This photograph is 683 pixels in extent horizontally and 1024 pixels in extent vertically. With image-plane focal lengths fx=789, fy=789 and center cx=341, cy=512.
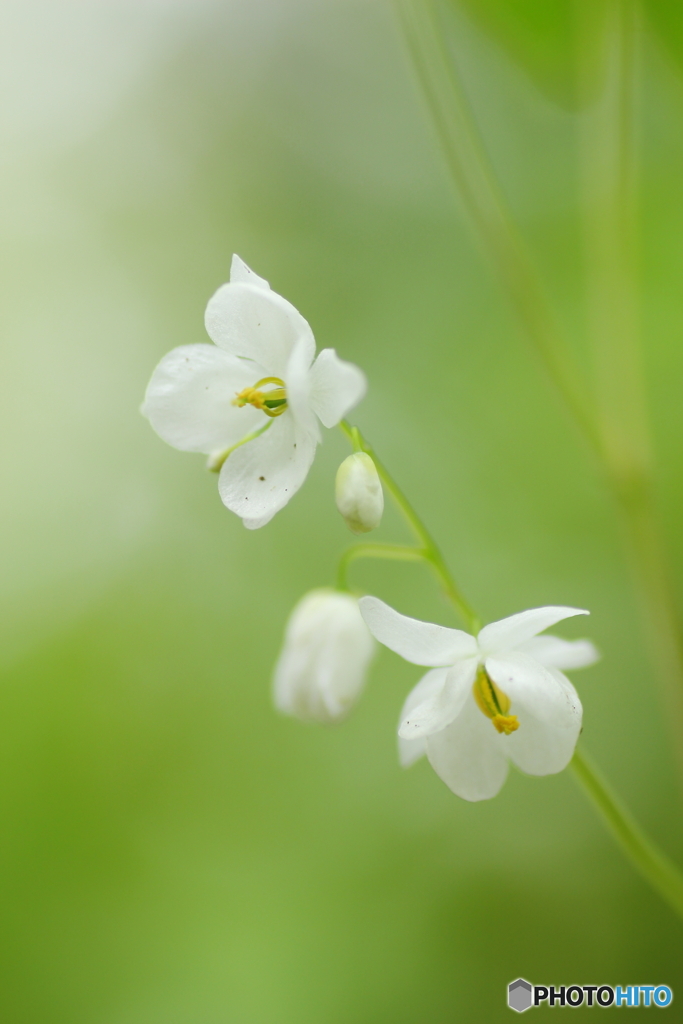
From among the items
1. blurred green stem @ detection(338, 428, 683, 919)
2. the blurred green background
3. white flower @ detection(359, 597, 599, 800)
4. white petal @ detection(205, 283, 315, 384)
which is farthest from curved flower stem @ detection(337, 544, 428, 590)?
the blurred green background

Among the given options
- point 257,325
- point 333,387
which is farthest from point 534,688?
point 257,325

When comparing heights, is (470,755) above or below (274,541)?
below

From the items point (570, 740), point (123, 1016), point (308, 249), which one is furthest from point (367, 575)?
point (570, 740)

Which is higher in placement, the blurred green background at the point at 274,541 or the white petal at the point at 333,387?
the blurred green background at the point at 274,541

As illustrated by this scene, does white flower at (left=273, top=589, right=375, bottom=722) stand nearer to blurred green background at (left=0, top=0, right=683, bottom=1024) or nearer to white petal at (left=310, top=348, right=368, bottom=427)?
white petal at (left=310, top=348, right=368, bottom=427)

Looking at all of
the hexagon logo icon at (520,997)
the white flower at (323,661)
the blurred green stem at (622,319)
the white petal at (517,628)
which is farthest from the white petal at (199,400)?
the hexagon logo icon at (520,997)

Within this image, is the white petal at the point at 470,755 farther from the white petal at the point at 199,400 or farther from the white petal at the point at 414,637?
the white petal at the point at 199,400

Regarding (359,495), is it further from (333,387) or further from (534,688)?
(534,688)
